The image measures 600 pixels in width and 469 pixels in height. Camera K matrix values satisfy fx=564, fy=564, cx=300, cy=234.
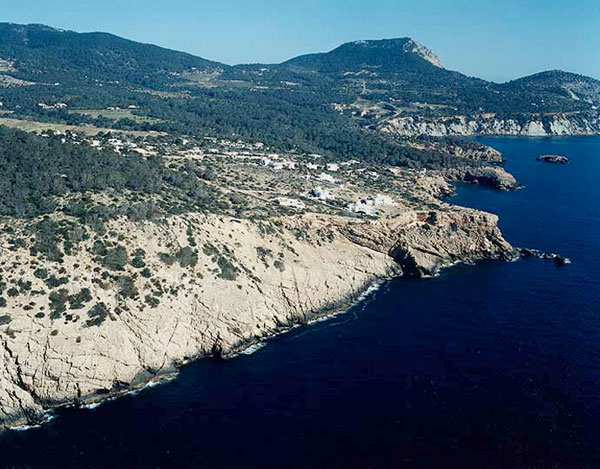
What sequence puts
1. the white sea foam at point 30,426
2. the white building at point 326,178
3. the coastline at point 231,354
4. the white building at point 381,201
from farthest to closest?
the white building at point 326,178 → the white building at point 381,201 → the coastline at point 231,354 → the white sea foam at point 30,426

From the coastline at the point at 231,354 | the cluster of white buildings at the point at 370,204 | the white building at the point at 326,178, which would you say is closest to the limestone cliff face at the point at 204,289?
the coastline at the point at 231,354

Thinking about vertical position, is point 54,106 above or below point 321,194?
above

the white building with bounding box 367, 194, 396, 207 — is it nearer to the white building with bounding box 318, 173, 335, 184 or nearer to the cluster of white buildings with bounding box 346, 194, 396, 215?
the cluster of white buildings with bounding box 346, 194, 396, 215

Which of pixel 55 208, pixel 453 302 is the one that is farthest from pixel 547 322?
pixel 55 208

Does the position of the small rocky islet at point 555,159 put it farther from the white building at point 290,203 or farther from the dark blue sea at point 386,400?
the white building at point 290,203

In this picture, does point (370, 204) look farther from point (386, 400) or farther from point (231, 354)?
point (386, 400)

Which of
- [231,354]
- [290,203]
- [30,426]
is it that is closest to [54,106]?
[290,203]

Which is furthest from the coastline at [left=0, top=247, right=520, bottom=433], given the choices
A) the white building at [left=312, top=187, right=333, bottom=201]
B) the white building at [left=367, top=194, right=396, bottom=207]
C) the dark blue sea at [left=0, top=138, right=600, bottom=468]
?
the white building at [left=312, top=187, right=333, bottom=201]
